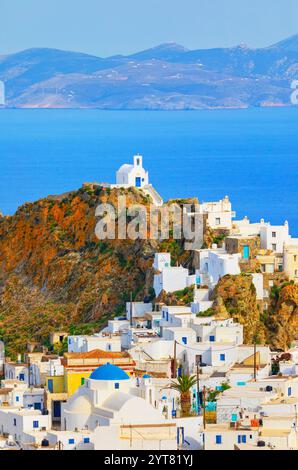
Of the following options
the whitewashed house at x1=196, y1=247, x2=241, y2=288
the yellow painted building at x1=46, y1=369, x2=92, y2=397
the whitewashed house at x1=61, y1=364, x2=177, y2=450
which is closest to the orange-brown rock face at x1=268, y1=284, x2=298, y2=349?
the whitewashed house at x1=196, y1=247, x2=241, y2=288

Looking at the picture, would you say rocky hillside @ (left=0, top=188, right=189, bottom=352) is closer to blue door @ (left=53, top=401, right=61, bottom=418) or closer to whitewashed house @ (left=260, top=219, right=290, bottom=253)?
whitewashed house @ (left=260, top=219, right=290, bottom=253)

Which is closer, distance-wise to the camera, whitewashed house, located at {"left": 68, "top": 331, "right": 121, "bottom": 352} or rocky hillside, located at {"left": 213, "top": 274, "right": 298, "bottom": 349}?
whitewashed house, located at {"left": 68, "top": 331, "right": 121, "bottom": 352}

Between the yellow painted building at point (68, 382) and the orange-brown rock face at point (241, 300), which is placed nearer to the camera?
the yellow painted building at point (68, 382)

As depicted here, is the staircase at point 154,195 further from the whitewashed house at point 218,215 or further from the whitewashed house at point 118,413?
the whitewashed house at point 118,413

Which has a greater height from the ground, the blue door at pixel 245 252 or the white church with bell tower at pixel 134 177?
the white church with bell tower at pixel 134 177

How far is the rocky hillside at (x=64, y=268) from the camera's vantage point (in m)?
75.5

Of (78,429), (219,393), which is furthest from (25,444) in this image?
(219,393)

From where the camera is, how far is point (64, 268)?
263 ft

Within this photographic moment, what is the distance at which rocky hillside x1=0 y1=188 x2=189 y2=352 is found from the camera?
75500 millimetres

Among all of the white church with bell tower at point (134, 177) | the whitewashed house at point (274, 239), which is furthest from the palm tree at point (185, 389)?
the white church with bell tower at point (134, 177)

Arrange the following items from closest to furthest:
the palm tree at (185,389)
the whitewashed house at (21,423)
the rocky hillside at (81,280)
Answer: the whitewashed house at (21,423) → the palm tree at (185,389) → the rocky hillside at (81,280)

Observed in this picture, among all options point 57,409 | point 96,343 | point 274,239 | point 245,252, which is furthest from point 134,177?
→ point 57,409

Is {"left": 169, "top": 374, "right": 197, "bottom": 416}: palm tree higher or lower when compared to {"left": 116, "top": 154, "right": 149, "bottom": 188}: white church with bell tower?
lower

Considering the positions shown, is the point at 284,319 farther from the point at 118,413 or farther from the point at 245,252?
the point at 118,413
